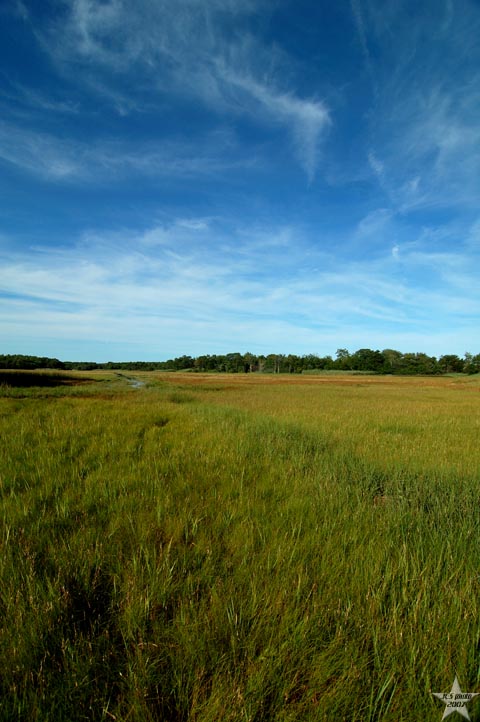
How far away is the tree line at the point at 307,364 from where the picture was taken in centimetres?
13138

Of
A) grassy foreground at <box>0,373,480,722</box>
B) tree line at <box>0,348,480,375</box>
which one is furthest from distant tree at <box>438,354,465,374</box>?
grassy foreground at <box>0,373,480,722</box>

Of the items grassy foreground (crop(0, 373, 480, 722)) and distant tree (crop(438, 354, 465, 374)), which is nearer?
grassy foreground (crop(0, 373, 480, 722))

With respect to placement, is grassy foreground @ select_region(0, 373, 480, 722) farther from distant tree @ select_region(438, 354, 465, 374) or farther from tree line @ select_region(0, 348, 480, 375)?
distant tree @ select_region(438, 354, 465, 374)

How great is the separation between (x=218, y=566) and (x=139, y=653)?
88 cm

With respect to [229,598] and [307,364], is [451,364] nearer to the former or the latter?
[307,364]

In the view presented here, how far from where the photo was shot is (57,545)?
95.0 inches

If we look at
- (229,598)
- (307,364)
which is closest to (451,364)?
(307,364)

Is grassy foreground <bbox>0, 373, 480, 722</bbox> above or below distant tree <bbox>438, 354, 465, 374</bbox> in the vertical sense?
below

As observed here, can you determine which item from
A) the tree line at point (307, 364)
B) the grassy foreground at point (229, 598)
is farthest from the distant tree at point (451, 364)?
the grassy foreground at point (229, 598)

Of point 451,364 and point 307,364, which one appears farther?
point 307,364

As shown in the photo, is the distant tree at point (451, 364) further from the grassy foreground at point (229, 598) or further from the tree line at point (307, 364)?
the grassy foreground at point (229, 598)

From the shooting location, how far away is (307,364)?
162 metres

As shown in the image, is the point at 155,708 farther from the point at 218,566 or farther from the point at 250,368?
the point at 250,368

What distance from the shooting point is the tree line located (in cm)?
13138
